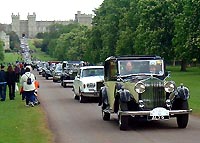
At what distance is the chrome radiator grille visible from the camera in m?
16.8

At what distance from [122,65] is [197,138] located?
4648mm

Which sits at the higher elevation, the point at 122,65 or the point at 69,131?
the point at 122,65

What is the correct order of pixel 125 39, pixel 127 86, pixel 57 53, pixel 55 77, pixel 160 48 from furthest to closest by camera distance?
pixel 57 53
pixel 125 39
pixel 160 48
pixel 55 77
pixel 127 86

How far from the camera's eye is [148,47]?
71.4m

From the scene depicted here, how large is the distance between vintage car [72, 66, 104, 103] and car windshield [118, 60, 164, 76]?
8.93m

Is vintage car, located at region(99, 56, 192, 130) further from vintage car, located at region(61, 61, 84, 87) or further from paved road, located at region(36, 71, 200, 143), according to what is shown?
vintage car, located at region(61, 61, 84, 87)

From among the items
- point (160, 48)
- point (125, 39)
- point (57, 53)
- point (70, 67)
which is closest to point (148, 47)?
point (160, 48)

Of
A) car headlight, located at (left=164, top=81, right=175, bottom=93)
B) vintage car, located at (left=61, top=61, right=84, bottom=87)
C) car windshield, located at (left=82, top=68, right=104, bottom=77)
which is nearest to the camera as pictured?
car headlight, located at (left=164, top=81, right=175, bottom=93)

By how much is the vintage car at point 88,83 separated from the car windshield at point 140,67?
29.3 feet

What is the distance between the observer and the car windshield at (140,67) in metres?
18.4

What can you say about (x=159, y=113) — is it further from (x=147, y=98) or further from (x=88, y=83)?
(x=88, y=83)

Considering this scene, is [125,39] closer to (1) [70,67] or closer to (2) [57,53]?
(1) [70,67]

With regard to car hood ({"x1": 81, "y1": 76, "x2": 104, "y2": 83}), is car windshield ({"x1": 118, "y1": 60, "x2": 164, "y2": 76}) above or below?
above

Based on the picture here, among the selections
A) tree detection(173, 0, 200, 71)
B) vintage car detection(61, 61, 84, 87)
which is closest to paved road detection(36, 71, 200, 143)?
vintage car detection(61, 61, 84, 87)
